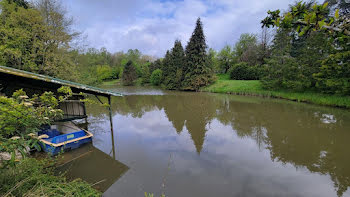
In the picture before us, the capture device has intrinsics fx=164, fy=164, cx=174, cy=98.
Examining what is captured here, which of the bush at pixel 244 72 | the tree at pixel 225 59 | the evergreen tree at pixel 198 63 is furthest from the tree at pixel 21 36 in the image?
the tree at pixel 225 59

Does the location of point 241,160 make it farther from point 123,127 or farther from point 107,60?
point 107,60

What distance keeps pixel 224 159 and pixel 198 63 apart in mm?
24931

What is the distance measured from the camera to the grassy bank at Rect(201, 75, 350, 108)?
13531mm

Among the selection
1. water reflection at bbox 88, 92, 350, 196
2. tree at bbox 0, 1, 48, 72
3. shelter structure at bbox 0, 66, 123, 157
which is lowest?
water reflection at bbox 88, 92, 350, 196

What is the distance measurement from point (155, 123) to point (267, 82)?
1742 cm

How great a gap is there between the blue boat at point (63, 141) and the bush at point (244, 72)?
29115 mm

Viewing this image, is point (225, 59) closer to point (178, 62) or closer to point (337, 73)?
point (178, 62)

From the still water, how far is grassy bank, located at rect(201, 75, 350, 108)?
4736mm

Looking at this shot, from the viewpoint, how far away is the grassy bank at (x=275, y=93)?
44.4 feet

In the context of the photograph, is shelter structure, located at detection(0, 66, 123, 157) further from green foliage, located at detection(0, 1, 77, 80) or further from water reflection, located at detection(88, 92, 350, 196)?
green foliage, located at detection(0, 1, 77, 80)

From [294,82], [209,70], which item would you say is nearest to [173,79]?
[209,70]

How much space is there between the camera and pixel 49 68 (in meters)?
13.9

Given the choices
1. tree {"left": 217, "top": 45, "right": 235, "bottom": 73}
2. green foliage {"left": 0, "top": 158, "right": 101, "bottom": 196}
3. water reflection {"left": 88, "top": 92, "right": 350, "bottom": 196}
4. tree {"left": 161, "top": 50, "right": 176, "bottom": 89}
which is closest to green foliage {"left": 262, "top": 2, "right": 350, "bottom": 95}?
water reflection {"left": 88, "top": 92, "right": 350, "bottom": 196}

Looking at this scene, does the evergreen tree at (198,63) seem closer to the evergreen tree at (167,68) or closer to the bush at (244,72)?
the bush at (244,72)
